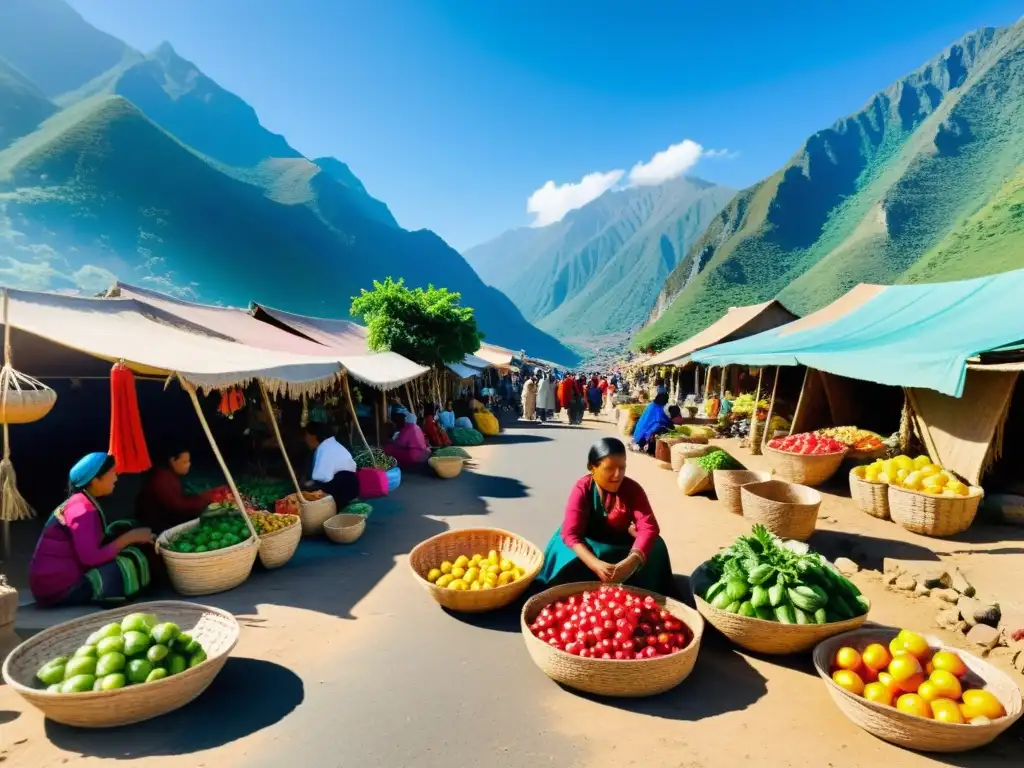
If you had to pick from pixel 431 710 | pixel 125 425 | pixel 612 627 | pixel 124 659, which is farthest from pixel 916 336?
pixel 125 425

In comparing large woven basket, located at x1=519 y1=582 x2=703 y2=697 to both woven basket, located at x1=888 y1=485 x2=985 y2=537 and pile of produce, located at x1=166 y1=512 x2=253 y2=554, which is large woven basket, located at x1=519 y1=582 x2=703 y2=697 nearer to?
pile of produce, located at x1=166 y1=512 x2=253 y2=554

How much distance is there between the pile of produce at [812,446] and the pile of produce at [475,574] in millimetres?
5189

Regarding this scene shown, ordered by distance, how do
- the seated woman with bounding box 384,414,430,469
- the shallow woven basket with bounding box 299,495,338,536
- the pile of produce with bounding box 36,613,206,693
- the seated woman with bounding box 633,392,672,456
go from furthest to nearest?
the seated woman with bounding box 633,392,672,456, the seated woman with bounding box 384,414,430,469, the shallow woven basket with bounding box 299,495,338,536, the pile of produce with bounding box 36,613,206,693

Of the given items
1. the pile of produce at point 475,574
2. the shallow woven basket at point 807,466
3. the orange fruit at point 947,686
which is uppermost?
the shallow woven basket at point 807,466

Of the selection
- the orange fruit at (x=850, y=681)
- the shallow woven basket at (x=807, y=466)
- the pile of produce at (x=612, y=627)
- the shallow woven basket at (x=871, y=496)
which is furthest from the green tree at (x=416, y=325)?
the orange fruit at (x=850, y=681)

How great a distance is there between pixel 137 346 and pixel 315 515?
2.64 metres

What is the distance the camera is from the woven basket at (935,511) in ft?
17.6

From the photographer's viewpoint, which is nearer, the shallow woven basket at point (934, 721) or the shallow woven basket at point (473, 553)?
the shallow woven basket at point (934, 721)

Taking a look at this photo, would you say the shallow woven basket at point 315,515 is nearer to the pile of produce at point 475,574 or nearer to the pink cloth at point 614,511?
the pile of produce at point 475,574

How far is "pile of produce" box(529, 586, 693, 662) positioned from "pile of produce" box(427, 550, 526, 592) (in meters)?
0.72

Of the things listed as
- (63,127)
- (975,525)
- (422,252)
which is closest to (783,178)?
(422,252)

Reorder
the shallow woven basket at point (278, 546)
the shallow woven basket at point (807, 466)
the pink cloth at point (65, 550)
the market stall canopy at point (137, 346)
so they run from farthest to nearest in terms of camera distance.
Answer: the shallow woven basket at point (807, 466) < the shallow woven basket at point (278, 546) < the market stall canopy at point (137, 346) < the pink cloth at point (65, 550)

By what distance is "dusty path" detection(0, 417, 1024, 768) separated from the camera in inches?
105

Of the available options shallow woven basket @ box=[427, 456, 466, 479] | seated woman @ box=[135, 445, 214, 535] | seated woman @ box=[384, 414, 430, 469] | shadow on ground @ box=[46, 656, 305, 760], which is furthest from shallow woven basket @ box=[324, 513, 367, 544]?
seated woman @ box=[384, 414, 430, 469]
